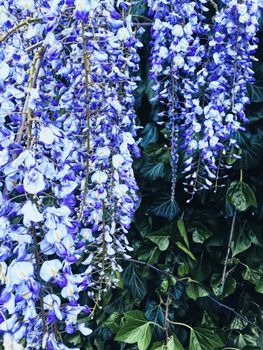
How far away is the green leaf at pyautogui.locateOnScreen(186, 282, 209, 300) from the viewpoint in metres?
1.71

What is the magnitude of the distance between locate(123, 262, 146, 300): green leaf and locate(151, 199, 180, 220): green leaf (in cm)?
26

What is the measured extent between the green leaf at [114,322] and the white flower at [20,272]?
1.07 metres

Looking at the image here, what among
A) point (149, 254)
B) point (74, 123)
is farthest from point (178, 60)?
point (149, 254)

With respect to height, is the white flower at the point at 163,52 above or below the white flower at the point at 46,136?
below

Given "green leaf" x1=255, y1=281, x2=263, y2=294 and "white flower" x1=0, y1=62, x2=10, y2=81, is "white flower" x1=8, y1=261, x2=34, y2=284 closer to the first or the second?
"white flower" x1=0, y1=62, x2=10, y2=81

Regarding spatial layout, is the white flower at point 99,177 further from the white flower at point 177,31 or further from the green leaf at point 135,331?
the green leaf at point 135,331

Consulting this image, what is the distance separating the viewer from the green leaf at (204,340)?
1.63 metres

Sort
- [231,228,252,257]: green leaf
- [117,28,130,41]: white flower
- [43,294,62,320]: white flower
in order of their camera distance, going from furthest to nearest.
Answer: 1. [231,228,252,257]: green leaf
2. [117,28,130,41]: white flower
3. [43,294,62,320]: white flower

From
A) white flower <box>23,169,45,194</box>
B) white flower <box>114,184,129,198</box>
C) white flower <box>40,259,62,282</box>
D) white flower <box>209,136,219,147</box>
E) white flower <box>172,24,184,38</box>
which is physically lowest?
white flower <box>114,184,129,198</box>

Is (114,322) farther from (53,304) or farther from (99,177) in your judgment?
(53,304)

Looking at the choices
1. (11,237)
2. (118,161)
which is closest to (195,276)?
(118,161)

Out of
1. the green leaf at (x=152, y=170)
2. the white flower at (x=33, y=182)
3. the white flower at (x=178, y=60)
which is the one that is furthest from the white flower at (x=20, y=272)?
the green leaf at (x=152, y=170)

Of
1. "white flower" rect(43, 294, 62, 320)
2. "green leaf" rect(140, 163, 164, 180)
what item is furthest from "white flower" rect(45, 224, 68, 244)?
"green leaf" rect(140, 163, 164, 180)

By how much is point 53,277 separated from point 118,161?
370 mm
